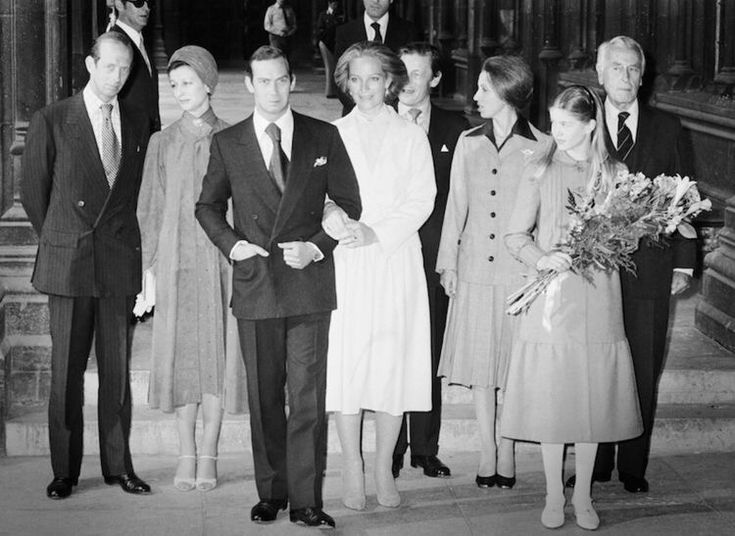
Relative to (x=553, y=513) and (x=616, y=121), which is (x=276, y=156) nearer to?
(x=616, y=121)

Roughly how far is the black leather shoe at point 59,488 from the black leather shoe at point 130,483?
211 millimetres

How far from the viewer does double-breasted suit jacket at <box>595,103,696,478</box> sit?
7.78 m

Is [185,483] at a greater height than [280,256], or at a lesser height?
lesser

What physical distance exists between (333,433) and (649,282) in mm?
1962

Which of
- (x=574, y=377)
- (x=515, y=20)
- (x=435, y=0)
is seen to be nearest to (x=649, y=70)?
(x=574, y=377)

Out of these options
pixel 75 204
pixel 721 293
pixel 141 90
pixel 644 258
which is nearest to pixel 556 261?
pixel 644 258

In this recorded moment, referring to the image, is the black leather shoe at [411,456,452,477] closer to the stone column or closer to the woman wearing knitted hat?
the woman wearing knitted hat

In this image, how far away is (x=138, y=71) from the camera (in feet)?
30.3

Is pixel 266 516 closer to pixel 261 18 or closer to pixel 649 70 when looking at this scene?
pixel 649 70

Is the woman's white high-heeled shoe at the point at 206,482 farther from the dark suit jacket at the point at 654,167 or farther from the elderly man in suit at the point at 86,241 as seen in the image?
the dark suit jacket at the point at 654,167

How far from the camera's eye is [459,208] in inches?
309

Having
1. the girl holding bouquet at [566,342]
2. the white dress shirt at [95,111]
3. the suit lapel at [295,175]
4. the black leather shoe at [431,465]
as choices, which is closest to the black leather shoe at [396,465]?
the black leather shoe at [431,465]

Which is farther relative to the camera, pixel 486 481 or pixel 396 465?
pixel 396 465

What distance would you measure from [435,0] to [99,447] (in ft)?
57.6
